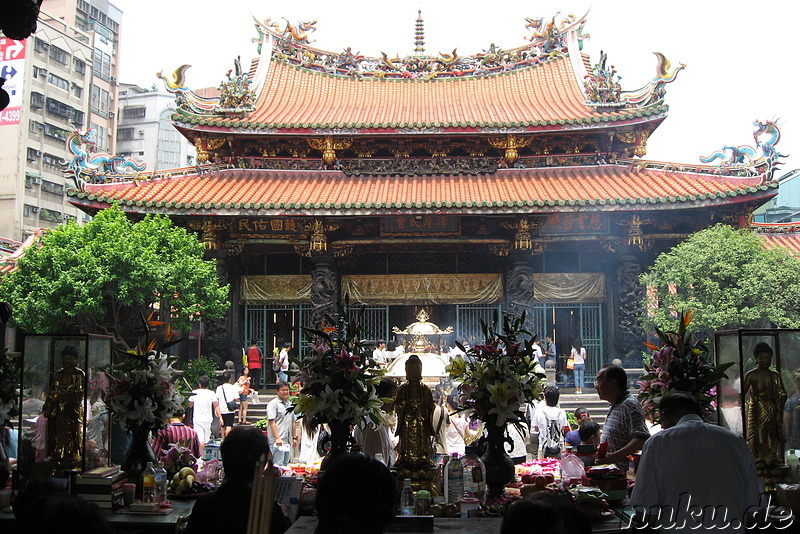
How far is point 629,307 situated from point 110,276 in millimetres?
11657

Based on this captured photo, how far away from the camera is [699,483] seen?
14.1 feet

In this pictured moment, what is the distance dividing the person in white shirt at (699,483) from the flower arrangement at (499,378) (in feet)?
5.32

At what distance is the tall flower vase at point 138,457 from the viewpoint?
5852 millimetres

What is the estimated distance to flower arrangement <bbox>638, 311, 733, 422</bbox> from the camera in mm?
6109

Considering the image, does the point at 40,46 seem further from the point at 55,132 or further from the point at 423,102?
the point at 423,102

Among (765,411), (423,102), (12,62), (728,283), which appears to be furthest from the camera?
(12,62)

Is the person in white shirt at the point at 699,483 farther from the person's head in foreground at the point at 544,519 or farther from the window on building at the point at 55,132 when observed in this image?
the window on building at the point at 55,132

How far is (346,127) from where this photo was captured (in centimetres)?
1722

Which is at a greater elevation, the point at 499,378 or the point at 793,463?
the point at 499,378

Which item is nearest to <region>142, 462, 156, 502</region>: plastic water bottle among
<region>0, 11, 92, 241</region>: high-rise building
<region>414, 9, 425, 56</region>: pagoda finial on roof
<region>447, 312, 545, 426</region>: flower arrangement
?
<region>447, 312, 545, 426</region>: flower arrangement

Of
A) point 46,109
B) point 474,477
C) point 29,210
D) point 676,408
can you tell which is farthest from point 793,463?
point 46,109

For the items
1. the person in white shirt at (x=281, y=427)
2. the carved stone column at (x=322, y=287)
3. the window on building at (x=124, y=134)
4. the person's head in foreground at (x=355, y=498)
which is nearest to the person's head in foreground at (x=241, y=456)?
the person's head in foreground at (x=355, y=498)

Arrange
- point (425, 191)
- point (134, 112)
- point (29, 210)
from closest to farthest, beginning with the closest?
point (425, 191), point (29, 210), point (134, 112)

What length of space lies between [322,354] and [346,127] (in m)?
12.0
